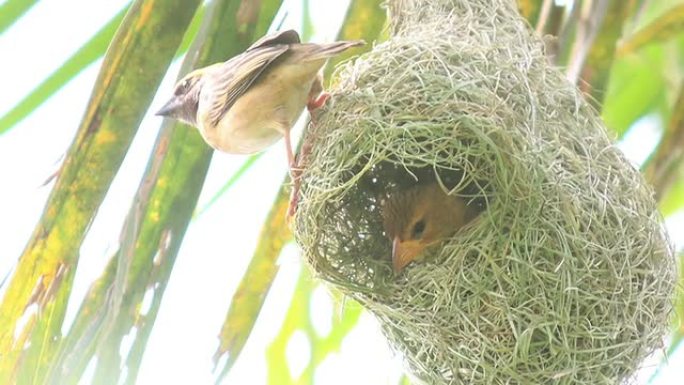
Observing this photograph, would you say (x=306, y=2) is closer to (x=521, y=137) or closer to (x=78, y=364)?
(x=521, y=137)

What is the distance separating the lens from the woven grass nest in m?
2.03

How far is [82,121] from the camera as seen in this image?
1992 millimetres

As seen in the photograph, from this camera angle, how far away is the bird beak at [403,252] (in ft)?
7.25

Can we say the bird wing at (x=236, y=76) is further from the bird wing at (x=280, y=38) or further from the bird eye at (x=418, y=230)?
the bird eye at (x=418, y=230)

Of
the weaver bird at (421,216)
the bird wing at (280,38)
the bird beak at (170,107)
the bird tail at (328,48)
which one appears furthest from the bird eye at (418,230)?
the bird beak at (170,107)

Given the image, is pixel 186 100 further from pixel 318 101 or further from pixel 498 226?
pixel 498 226

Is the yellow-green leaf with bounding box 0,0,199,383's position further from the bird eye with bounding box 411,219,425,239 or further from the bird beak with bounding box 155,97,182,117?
the bird eye with bounding box 411,219,425,239

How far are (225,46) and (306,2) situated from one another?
53 cm

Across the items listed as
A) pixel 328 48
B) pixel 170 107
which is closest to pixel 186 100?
pixel 170 107

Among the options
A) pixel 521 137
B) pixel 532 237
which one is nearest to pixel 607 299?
pixel 532 237

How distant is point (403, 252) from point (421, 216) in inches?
7.0

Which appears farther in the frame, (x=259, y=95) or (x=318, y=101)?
(x=259, y=95)

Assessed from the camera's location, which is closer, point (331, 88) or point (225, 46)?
point (225, 46)

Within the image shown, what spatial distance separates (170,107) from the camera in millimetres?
2654
